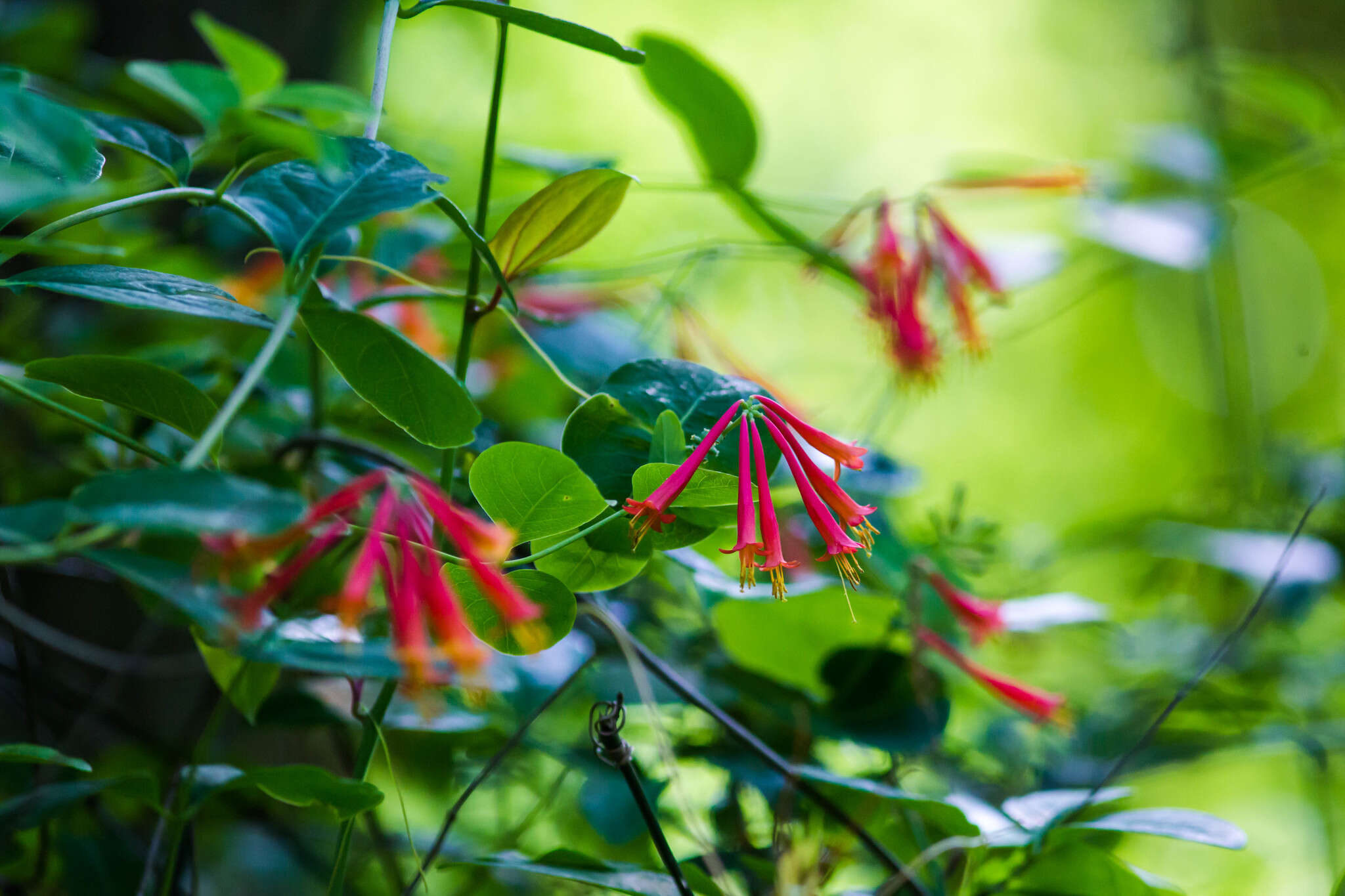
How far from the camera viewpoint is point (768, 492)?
311 mm

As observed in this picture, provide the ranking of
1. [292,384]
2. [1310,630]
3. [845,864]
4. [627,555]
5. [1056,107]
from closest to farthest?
[627,555] → [845,864] → [292,384] → [1310,630] → [1056,107]

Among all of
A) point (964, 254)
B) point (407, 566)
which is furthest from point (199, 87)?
point (964, 254)

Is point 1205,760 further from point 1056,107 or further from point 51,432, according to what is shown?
point 1056,107

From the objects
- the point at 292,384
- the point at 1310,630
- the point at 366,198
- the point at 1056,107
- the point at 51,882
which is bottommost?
the point at 51,882

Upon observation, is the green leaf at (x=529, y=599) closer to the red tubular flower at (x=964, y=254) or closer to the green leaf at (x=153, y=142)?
the green leaf at (x=153, y=142)

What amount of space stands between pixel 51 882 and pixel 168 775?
0.09 m

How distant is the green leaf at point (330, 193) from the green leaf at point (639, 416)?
0.11 m

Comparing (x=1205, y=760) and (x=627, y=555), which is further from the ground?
(x=627, y=555)

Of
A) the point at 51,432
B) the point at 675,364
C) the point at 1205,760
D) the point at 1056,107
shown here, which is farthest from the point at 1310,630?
the point at 1056,107

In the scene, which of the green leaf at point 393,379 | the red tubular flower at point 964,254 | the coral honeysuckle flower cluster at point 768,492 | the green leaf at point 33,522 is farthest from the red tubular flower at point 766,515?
the red tubular flower at point 964,254

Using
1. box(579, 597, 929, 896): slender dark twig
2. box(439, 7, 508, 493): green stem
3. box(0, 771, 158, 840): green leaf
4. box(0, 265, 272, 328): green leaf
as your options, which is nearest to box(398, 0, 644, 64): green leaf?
box(439, 7, 508, 493): green stem

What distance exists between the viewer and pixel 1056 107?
3.12 metres

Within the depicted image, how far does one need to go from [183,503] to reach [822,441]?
0.23m

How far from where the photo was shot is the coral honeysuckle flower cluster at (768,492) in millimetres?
296
